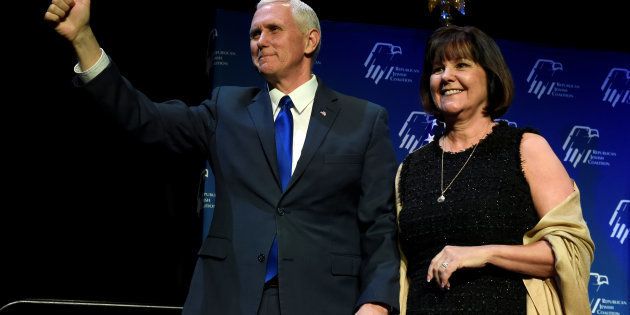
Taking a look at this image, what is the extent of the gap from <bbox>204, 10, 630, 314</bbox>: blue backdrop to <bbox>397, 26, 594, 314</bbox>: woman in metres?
2.06

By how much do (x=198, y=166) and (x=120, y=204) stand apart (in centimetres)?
46

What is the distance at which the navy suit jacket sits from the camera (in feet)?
6.42

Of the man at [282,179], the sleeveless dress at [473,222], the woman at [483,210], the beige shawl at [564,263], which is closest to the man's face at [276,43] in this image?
the man at [282,179]

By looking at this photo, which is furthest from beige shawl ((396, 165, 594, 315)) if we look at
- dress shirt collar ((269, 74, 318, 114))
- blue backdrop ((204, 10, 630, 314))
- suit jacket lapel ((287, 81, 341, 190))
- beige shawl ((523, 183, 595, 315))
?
blue backdrop ((204, 10, 630, 314))

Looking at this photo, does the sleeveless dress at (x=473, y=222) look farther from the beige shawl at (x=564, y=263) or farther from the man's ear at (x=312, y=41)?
the man's ear at (x=312, y=41)

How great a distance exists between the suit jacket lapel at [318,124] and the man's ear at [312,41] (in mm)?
124

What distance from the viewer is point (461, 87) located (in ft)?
7.06

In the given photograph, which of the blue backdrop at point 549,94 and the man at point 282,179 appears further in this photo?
the blue backdrop at point 549,94

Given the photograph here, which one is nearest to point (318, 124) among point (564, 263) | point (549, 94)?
point (564, 263)

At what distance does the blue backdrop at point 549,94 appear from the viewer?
4.25 metres

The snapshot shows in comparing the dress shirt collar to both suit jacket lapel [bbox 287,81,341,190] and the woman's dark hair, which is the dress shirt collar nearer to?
suit jacket lapel [bbox 287,81,341,190]

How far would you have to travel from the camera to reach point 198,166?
13.7 feet

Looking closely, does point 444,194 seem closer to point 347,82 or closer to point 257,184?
point 257,184

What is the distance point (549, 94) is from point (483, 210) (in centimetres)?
274
